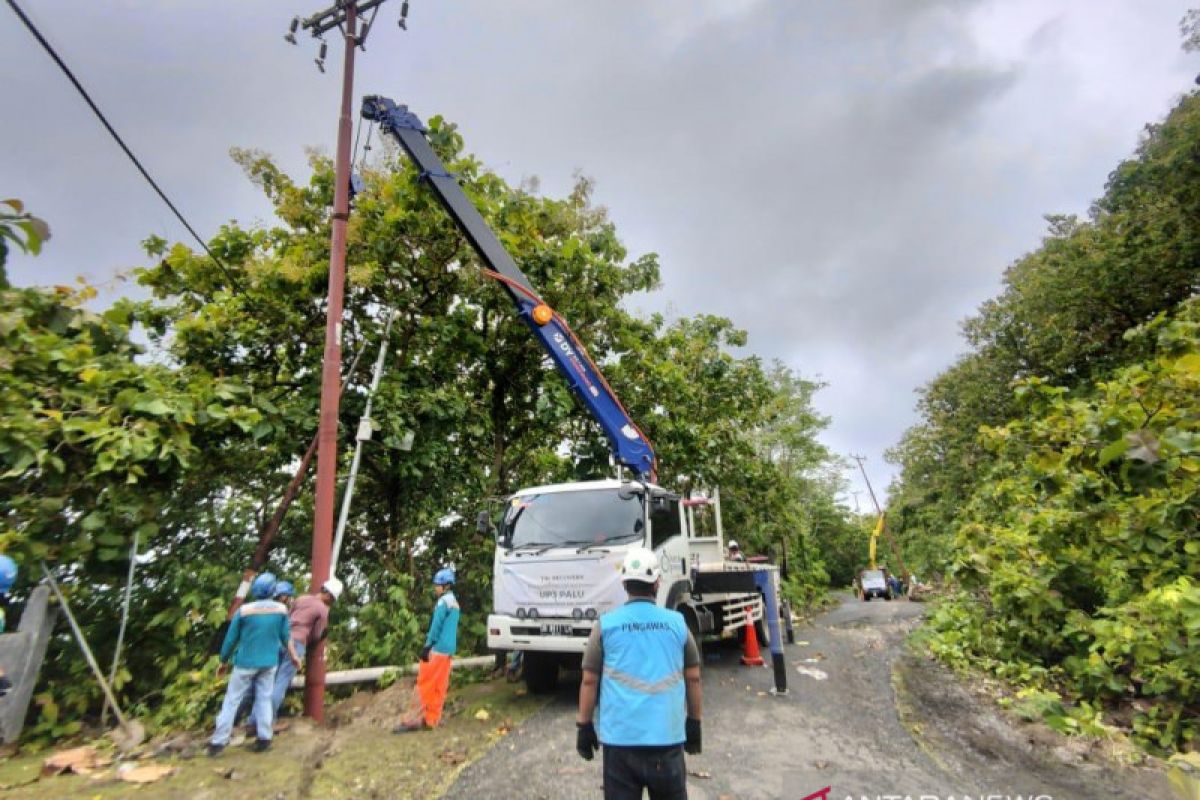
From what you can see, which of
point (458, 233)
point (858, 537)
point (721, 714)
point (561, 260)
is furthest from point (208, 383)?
point (858, 537)

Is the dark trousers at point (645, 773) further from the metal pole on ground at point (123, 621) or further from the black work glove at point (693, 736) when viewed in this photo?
the metal pole on ground at point (123, 621)

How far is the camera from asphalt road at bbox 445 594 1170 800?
450 cm

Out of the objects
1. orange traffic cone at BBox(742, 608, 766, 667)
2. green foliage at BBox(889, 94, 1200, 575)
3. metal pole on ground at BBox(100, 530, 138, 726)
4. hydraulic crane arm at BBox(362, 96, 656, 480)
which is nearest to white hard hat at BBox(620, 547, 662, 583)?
hydraulic crane arm at BBox(362, 96, 656, 480)

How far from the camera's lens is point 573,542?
6922 mm

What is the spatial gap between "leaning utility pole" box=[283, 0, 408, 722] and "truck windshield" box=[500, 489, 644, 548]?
6.95ft

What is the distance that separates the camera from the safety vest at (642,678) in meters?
2.88

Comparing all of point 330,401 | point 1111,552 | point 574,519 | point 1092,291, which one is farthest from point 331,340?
point 1092,291

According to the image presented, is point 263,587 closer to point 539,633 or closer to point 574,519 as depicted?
point 539,633

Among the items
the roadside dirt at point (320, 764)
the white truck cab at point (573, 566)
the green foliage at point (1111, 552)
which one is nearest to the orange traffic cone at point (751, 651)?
the white truck cab at point (573, 566)

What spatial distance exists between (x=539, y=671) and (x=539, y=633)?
114cm

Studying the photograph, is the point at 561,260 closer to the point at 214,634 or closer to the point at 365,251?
the point at 365,251

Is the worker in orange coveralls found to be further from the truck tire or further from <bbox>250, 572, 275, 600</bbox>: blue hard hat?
<bbox>250, 572, 275, 600</bbox>: blue hard hat

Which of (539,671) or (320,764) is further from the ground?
(539,671)

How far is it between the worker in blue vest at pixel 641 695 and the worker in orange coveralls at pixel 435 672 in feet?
12.5
